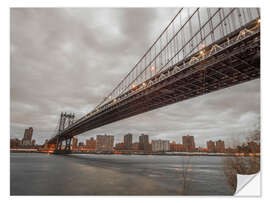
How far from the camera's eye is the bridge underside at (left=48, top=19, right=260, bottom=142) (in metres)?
6.41

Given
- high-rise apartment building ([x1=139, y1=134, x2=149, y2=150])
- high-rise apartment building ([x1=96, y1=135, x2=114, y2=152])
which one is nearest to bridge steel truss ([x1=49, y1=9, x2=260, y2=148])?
high-rise apartment building ([x1=139, y1=134, x2=149, y2=150])

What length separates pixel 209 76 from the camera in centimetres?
880

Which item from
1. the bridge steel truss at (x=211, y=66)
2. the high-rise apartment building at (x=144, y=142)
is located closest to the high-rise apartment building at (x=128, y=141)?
the high-rise apartment building at (x=144, y=142)

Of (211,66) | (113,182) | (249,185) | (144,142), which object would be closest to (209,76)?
(211,66)

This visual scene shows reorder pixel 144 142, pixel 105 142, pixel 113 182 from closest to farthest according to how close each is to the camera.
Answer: pixel 113 182, pixel 144 142, pixel 105 142

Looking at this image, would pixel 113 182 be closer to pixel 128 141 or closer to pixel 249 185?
pixel 249 185

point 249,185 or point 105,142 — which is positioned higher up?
point 249,185

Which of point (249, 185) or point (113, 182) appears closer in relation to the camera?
point (249, 185)

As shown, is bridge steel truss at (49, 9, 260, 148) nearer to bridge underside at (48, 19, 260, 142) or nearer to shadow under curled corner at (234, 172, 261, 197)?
bridge underside at (48, 19, 260, 142)

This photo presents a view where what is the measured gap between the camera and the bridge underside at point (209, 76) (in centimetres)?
641

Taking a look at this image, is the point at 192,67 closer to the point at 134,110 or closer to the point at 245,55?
the point at 245,55

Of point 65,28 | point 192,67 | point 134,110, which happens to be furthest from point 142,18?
point 134,110

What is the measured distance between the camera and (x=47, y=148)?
49.4 metres

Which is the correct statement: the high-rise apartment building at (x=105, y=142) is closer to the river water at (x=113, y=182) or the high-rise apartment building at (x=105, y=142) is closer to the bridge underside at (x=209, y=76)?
the bridge underside at (x=209, y=76)
